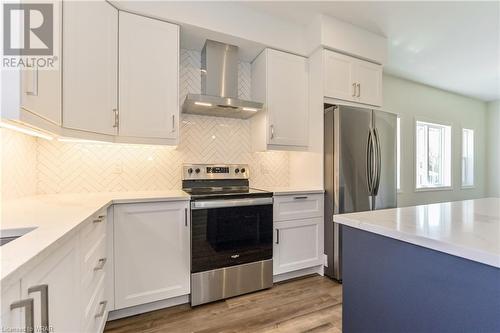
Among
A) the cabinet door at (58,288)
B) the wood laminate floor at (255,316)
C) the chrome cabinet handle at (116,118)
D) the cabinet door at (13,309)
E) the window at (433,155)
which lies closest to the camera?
the cabinet door at (13,309)

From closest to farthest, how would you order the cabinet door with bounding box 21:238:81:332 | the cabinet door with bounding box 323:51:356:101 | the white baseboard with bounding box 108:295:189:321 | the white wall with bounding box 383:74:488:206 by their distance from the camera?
the cabinet door with bounding box 21:238:81:332
the white baseboard with bounding box 108:295:189:321
the cabinet door with bounding box 323:51:356:101
the white wall with bounding box 383:74:488:206

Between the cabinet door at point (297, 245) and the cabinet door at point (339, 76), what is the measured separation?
1.39m

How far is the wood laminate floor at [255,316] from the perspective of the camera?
162cm

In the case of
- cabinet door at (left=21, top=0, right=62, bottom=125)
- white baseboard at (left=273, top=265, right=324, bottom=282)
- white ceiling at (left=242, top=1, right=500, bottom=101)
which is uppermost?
white ceiling at (left=242, top=1, right=500, bottom=101)

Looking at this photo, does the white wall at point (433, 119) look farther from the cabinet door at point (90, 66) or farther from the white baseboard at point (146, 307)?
the cabinet door at point (90, 66)

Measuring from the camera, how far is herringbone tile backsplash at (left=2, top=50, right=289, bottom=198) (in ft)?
5.49

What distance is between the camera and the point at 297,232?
91.7 inches

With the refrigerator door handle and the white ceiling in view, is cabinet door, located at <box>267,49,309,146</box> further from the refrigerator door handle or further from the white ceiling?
the refrigerator door handle

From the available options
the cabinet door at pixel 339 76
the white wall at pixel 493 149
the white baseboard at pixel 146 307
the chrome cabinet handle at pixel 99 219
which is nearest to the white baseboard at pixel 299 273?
the white baseboard at pixel 146 307

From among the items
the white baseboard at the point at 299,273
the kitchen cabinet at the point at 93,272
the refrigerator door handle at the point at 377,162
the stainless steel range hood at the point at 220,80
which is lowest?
the white baseboard at the point at 299,273

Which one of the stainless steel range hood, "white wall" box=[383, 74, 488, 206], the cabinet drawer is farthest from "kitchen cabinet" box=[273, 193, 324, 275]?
"white wall" box=[383, 74, 488, 206]

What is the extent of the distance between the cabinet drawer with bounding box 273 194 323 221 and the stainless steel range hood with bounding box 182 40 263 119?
3.20ft

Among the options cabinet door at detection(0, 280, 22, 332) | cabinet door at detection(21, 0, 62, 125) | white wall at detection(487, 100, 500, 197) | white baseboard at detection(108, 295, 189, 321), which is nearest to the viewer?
cabinet door at detection(0, 280, 22, 332)

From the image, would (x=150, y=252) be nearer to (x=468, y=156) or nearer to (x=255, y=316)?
(x=255, y=316)
